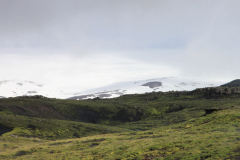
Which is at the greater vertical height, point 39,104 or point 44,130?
point 39,104

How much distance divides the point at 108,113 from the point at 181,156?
8705 cm

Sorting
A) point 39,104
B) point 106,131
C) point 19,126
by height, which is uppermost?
point 39,104

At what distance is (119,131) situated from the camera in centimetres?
8056

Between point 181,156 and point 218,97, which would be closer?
point 181,156

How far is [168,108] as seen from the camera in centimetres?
12362

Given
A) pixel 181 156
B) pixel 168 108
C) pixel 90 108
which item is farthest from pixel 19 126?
pixel 168 108

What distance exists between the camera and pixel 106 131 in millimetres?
80250

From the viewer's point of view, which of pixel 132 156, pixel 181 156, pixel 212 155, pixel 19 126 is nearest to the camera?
pixel 212 155

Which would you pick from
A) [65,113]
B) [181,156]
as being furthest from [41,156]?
[65,113]

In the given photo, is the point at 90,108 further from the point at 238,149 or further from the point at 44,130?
the point at 238,149

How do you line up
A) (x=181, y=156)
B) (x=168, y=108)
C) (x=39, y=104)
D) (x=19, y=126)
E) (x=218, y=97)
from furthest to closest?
(x=218, y=97) → (x=168, y=108) → (x=39, y=104) → (x=19, y=126) → (x=181, y=156)

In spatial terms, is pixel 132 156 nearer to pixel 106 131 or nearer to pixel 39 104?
pixel 106 131

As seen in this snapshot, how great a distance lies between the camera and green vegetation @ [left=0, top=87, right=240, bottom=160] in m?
32.1

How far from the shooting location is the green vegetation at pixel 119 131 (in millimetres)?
32125
